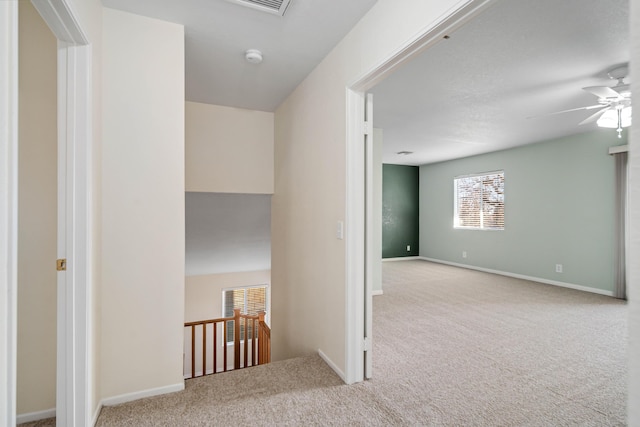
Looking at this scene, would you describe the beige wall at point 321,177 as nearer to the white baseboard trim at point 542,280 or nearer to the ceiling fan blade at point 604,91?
the ceiling fan blade at point 604,91

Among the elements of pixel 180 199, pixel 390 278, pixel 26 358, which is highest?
pixel 180 199

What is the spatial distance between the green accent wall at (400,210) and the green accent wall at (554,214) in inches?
49.7

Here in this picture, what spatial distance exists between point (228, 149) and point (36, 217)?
83.0 inches

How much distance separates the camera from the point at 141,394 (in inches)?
77.6

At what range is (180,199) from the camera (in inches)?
82.4

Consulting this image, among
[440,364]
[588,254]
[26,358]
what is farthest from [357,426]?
[588,254]

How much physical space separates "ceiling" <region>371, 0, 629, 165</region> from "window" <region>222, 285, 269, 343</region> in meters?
4.81

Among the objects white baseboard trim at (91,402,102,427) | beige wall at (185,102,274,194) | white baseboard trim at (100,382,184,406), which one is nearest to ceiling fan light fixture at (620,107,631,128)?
beige wall at (185,102,274,194)

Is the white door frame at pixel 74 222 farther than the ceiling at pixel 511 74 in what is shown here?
No

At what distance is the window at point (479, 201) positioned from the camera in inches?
251

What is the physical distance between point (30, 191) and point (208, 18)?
148cm

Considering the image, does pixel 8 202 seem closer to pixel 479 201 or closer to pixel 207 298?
pixel 207 298

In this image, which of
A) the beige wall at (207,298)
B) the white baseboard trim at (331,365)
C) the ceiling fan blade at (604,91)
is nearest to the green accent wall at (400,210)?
the beige wall at (207,298)

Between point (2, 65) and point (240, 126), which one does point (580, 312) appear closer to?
point (240, 126)
